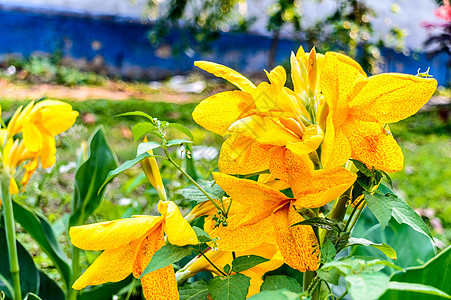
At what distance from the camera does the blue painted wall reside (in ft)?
26.2

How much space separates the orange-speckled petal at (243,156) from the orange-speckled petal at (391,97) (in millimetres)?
97

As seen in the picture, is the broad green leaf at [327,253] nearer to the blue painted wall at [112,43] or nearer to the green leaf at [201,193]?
the green leaf at [201,193]

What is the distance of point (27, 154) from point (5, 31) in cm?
823

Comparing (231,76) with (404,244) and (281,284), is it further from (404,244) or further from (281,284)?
(404,244)

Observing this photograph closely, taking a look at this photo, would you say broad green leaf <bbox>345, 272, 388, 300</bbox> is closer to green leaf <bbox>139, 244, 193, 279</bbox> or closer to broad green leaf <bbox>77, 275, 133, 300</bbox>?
green leaf <bbox>139, 244, 193, 279</bbox>

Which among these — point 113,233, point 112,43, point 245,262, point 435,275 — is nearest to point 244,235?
point 245,262

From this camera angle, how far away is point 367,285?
30 centimetres

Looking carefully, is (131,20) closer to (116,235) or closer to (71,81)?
(71,81)

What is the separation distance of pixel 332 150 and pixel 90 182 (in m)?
0.63

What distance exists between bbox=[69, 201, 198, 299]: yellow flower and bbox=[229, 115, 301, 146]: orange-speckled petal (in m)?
0.11

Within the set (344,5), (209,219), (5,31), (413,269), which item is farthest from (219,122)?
(5,31)

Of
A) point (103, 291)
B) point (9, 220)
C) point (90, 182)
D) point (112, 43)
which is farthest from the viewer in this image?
point (112, 43)

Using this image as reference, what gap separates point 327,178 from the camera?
0.42 m

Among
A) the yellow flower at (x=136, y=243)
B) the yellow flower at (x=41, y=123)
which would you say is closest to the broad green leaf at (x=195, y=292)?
the yellow flower at (x=136, y=243)
